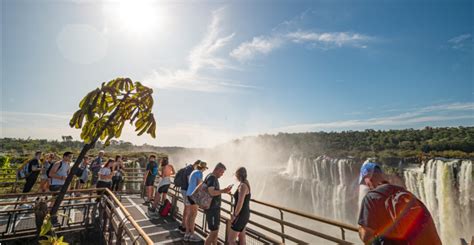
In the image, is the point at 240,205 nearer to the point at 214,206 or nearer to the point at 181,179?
the point at 214,206

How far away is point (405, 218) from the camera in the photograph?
1.75 metres

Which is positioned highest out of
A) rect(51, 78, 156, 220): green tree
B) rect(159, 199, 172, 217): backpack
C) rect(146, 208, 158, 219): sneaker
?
rect(51, 78, 156, 220): green tree

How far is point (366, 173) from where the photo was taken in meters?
2.46

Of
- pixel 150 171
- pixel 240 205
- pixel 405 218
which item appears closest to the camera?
pixel 405 218

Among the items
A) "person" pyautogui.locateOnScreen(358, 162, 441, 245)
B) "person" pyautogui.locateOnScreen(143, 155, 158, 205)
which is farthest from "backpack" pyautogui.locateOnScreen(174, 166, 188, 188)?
"person" pyautogui.locateOnScreen(358, 162, 441, 245)

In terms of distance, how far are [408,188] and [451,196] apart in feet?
12.5

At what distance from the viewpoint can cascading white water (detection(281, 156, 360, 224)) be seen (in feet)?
92.3

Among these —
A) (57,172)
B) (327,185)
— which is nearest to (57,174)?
(57,172)

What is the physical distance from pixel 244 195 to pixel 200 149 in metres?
72.1

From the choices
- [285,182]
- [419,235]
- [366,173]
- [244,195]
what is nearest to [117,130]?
[244,195]

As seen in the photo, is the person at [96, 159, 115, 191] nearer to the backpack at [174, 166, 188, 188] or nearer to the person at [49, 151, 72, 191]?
the person at [49, 151, 72, 191]

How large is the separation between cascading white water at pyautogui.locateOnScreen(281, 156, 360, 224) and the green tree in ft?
93.6

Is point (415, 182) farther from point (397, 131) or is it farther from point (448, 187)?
point (397, 131)

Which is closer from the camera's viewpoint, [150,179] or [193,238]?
[193,238]
